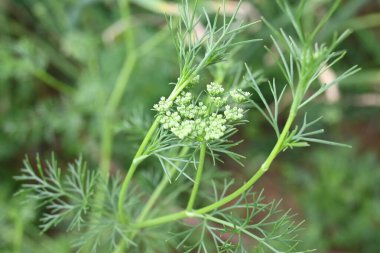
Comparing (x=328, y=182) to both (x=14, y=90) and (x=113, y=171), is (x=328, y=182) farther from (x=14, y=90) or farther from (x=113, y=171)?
(x=14, y=90)

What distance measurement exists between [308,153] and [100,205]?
1.41 metres

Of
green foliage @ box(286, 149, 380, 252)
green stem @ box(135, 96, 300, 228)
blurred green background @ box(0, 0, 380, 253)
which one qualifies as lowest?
green foliage @ box(286, 149, 380, 252)

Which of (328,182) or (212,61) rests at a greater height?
(212,61)

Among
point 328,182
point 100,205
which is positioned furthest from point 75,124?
point 328,182

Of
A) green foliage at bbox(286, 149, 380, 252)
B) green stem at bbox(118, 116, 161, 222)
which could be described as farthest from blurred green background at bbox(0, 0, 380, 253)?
green stem at bbox(118, 116, 161, 222)

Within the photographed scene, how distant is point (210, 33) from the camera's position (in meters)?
0.80

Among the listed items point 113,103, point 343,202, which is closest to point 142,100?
point 113,103

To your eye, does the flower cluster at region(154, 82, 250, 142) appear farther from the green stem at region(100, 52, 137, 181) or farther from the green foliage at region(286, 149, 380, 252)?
the green foliage at region(286, 149, 380, 252)

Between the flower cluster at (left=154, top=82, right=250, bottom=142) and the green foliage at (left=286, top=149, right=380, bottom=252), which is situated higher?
the flower cluster at (left=154, top=82, right=250, bottom=142)

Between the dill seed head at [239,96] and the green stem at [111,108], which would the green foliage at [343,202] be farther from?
the dill seed head at [239,96]

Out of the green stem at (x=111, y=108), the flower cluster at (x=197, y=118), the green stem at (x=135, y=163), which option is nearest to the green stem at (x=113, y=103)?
the green stem at (x=111, y=108)

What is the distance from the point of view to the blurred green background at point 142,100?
184 centimetres

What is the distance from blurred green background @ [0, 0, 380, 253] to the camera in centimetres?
184

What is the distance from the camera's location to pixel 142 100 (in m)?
1.86
